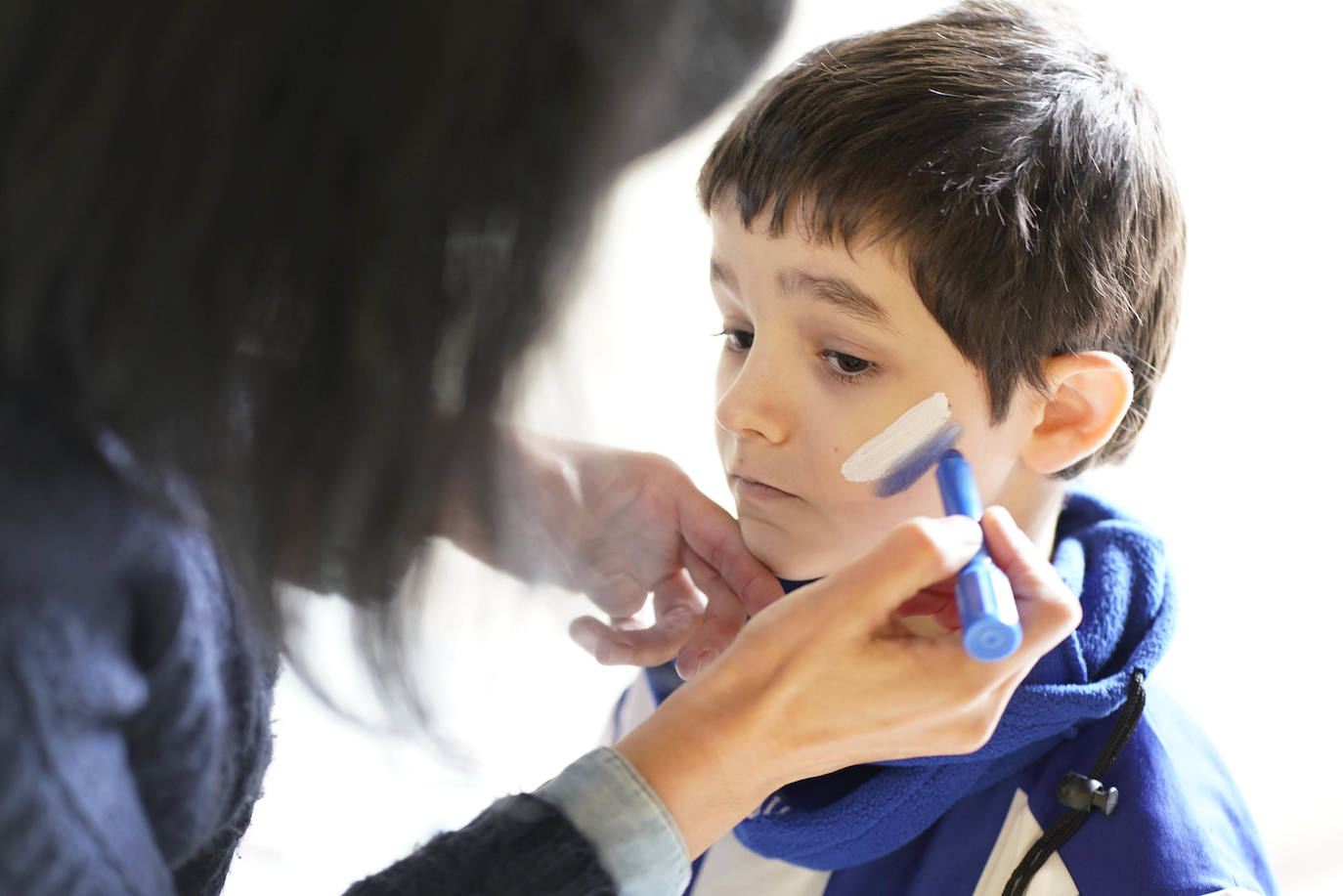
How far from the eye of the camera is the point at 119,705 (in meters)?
0.47

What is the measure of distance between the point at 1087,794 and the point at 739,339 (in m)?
0.39

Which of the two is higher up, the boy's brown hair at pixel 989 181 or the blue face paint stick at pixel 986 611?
the boy's brown hair at pixel 989 181

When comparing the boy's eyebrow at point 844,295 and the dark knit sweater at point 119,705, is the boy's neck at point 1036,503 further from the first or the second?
the dark knit sweater at point 119,705

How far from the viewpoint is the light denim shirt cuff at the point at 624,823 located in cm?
55

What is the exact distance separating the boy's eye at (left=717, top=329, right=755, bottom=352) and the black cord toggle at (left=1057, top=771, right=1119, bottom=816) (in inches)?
14.4

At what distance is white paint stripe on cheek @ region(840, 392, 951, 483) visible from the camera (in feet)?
2.51

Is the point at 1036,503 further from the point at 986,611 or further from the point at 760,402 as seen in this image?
the point at 986,611

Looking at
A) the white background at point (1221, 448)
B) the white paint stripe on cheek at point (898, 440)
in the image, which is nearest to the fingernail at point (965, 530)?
the white paint stripe on cheek at point (898, 440)

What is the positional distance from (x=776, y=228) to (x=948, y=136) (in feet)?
0.41

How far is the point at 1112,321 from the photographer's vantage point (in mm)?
793

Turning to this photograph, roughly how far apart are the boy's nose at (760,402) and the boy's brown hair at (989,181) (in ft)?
0.31

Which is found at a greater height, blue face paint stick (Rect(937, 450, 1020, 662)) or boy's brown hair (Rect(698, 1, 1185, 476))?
boy's brown hair (Rect(698, 1, 1185, 476))

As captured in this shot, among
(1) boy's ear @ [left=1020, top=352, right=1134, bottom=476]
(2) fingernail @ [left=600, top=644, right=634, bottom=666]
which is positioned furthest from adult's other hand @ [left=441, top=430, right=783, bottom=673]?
(1) boy's ear @ [left=1020, top=352, right=1134, bottom=476]

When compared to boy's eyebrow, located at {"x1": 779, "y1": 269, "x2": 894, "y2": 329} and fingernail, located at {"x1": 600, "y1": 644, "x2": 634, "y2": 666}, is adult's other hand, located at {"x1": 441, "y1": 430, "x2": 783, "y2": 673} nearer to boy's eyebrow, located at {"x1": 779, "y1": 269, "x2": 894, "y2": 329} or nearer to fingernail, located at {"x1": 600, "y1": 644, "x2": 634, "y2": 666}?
fingernail, located at {"x1": 600, "y1": 644, "x2": 634, "y2": 666}
